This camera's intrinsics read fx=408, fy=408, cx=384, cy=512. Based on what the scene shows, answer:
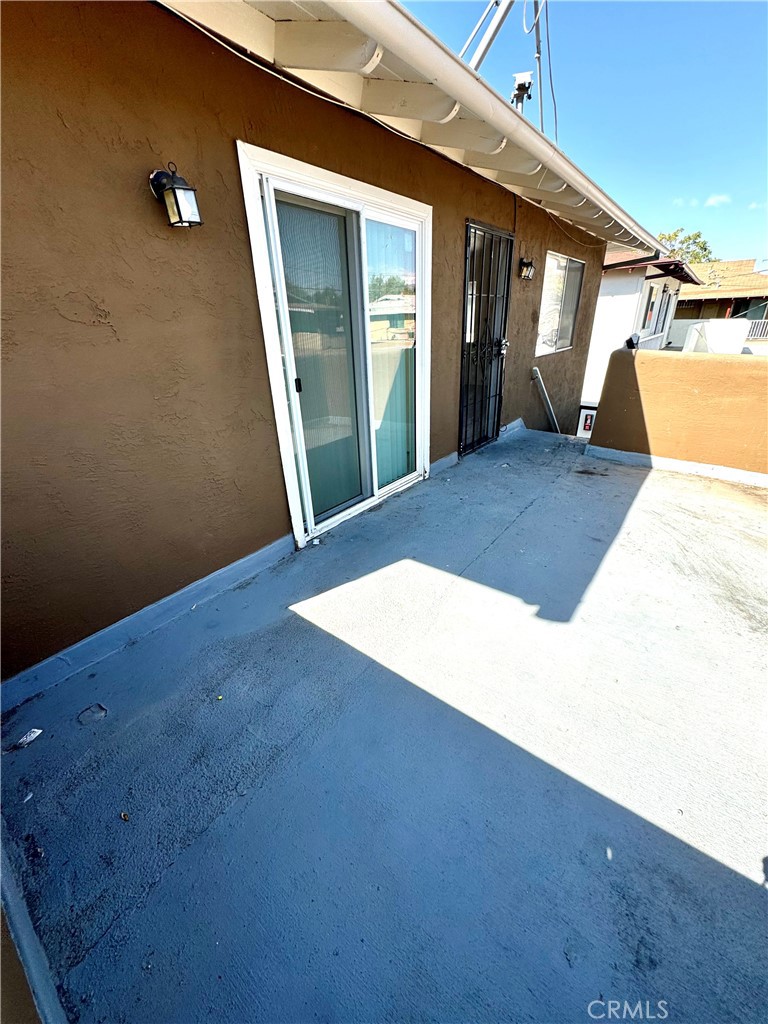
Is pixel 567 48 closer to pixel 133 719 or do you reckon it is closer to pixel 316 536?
pixel 316 536

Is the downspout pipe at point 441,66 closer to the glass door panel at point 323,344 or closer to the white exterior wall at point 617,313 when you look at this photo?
the glass door panel at point 323,344

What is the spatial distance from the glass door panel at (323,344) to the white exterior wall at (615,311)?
9128mm

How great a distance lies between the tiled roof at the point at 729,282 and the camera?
62.0 ft

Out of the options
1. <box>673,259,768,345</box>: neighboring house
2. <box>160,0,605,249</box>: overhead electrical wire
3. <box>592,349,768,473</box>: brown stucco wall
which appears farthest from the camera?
<box>673,259,768,345</box>: neighboring house

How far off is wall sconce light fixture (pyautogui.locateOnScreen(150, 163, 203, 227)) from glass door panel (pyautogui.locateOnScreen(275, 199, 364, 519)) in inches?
26.1

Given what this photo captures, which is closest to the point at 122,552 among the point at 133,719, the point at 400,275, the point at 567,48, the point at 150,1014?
the point at 133,719

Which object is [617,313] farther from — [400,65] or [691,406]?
[400,65]

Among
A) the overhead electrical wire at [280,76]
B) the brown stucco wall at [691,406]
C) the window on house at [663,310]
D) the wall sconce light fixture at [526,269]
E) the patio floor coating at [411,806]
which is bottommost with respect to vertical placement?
the patio floor coating at [411,806]

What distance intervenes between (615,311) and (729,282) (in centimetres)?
1759

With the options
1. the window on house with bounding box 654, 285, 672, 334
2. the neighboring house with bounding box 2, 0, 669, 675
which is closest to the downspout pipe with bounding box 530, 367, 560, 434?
the neighboring house with bounding box 2, 0, 669, 675

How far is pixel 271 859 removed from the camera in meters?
1.21

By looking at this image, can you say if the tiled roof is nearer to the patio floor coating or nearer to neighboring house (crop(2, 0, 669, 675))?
neighboring house (crop(2, 0, 669, 675))

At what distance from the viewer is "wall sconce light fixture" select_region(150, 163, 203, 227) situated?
5.49ft

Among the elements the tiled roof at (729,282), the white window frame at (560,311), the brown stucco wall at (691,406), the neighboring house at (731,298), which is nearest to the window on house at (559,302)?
the white window frame at (560,311)
